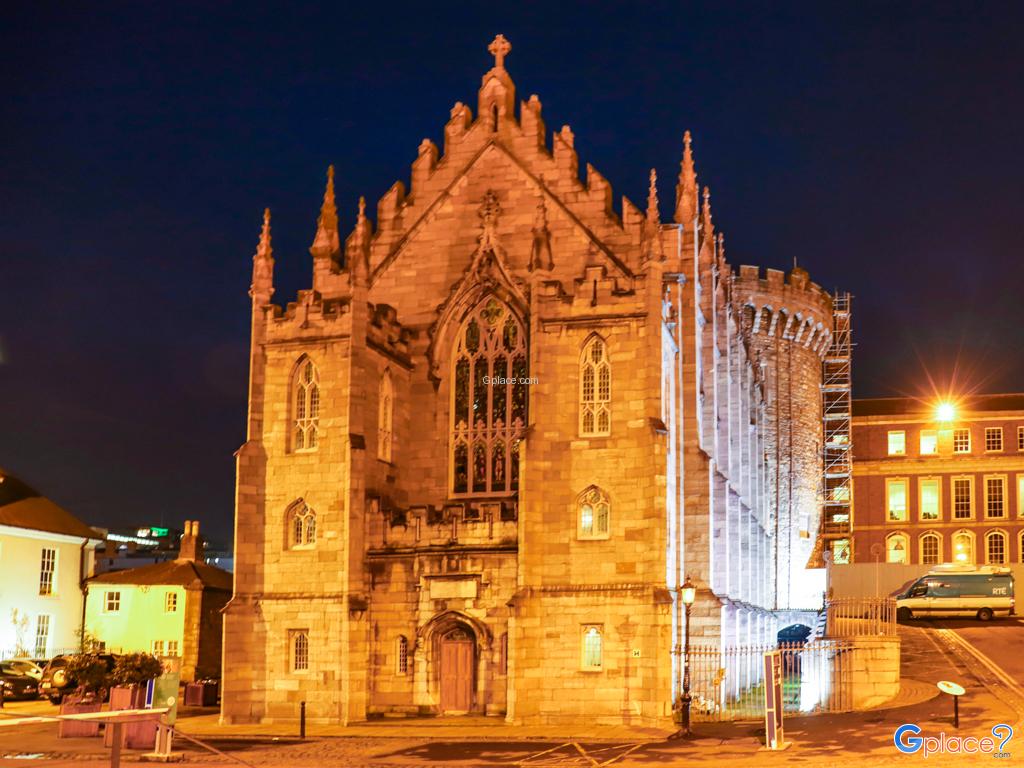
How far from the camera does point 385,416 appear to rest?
120 ft

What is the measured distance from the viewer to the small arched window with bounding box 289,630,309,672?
34250 mm

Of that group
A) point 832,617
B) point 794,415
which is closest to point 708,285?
point 832,617

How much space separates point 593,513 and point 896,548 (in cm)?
4435

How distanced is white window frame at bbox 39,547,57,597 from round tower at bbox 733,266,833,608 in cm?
3322

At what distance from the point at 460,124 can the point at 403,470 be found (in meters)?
10.6

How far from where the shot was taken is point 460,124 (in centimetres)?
3925

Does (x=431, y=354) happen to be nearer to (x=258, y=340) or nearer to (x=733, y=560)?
(x=258, y=340)

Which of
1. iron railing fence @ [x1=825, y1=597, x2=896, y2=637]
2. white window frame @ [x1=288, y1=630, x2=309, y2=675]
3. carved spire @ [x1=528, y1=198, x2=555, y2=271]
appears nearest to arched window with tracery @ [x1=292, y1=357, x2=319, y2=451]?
white window frame @ [x1=288, y1=630, x2=309, y2=675]

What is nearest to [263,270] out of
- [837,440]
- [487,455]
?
[487,455]

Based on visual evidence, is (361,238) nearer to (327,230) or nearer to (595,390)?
(327,230)

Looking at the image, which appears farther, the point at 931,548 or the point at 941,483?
the point at 941,483

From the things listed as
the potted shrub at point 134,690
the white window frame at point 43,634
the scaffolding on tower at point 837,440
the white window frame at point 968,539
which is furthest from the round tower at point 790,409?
the potted shrub at point 134,690

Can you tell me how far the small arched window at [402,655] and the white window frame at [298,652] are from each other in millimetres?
2353

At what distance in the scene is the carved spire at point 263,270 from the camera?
120ft
